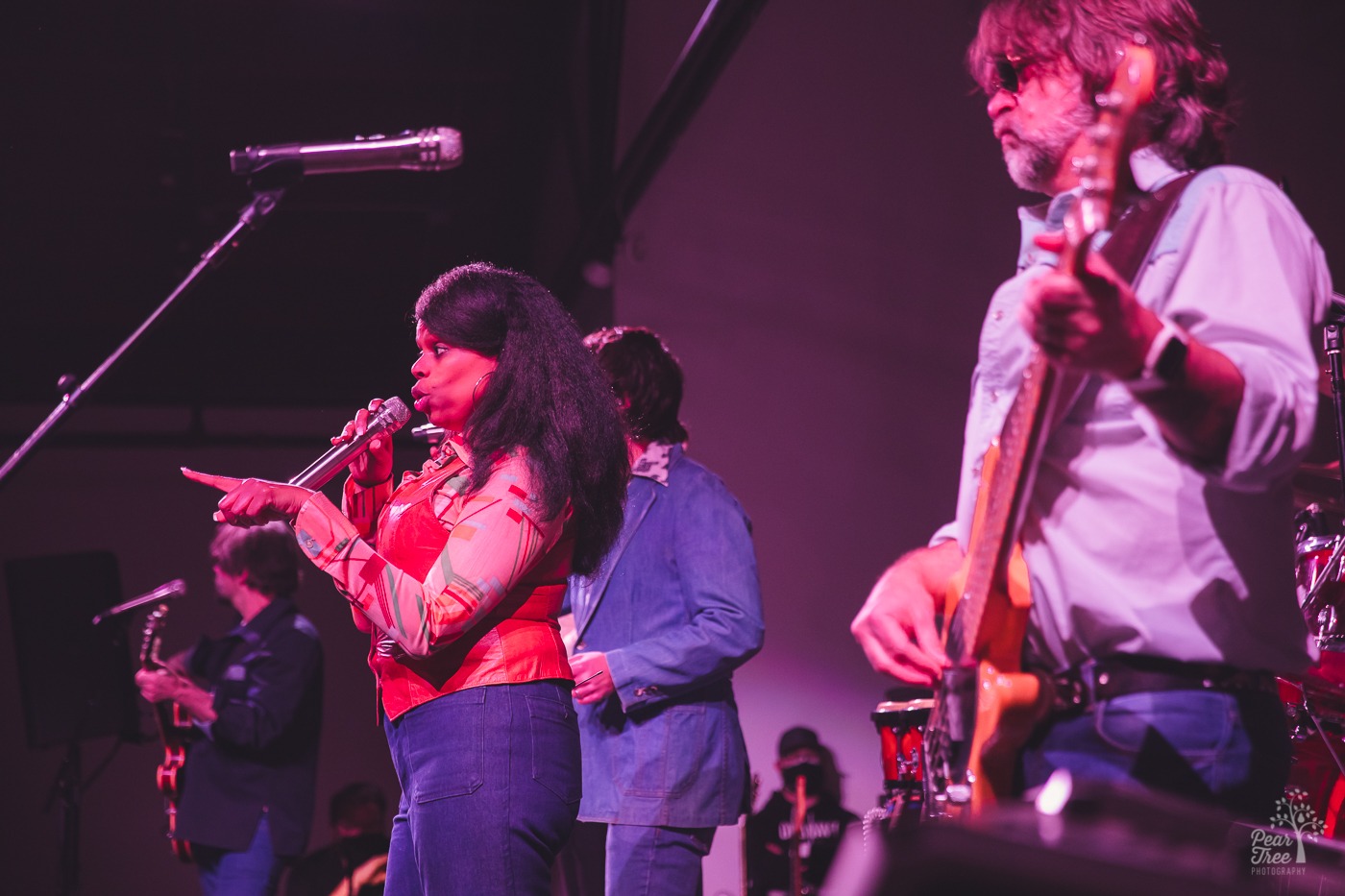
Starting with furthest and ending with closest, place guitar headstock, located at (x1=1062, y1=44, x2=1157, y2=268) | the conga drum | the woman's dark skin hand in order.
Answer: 1. the conga drum
2. the woman's dark skin hand
3. guitar headstock, located at (x1=1062, y1=44, x2=1157, y2=268)

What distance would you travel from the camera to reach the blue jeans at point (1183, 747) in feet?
4.35

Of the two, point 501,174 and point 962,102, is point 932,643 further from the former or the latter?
point 501,174

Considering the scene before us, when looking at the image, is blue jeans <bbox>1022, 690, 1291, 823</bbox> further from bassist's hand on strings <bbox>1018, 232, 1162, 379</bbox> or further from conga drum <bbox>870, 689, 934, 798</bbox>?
conga drum <bbox>870, 689, 934, 798</bbox>

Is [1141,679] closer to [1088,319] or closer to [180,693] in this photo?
[1088,319]

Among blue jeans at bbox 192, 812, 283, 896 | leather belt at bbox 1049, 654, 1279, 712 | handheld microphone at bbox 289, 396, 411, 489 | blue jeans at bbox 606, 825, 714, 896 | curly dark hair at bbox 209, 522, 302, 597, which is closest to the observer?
leather belt at bbox 1049, 654, 1279, 712

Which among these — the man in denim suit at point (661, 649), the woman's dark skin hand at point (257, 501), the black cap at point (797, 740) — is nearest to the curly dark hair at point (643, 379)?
the man in denim suit at point (661, 649)

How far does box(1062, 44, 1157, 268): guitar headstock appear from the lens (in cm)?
113

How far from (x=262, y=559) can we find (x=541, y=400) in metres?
3.21

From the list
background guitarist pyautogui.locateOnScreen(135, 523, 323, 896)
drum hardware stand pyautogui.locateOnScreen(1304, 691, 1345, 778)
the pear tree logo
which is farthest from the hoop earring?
background guitarist pyautogui.locateOnScreen(135, 523, 323, 896)

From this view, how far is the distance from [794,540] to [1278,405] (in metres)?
Answer: 4.86

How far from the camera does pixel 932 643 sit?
1.53m

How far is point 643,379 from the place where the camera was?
311 cm

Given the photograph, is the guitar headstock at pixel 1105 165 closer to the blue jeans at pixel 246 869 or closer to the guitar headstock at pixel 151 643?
the blue jeans at pixel 246 869

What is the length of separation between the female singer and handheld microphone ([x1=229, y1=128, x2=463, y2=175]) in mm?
935
